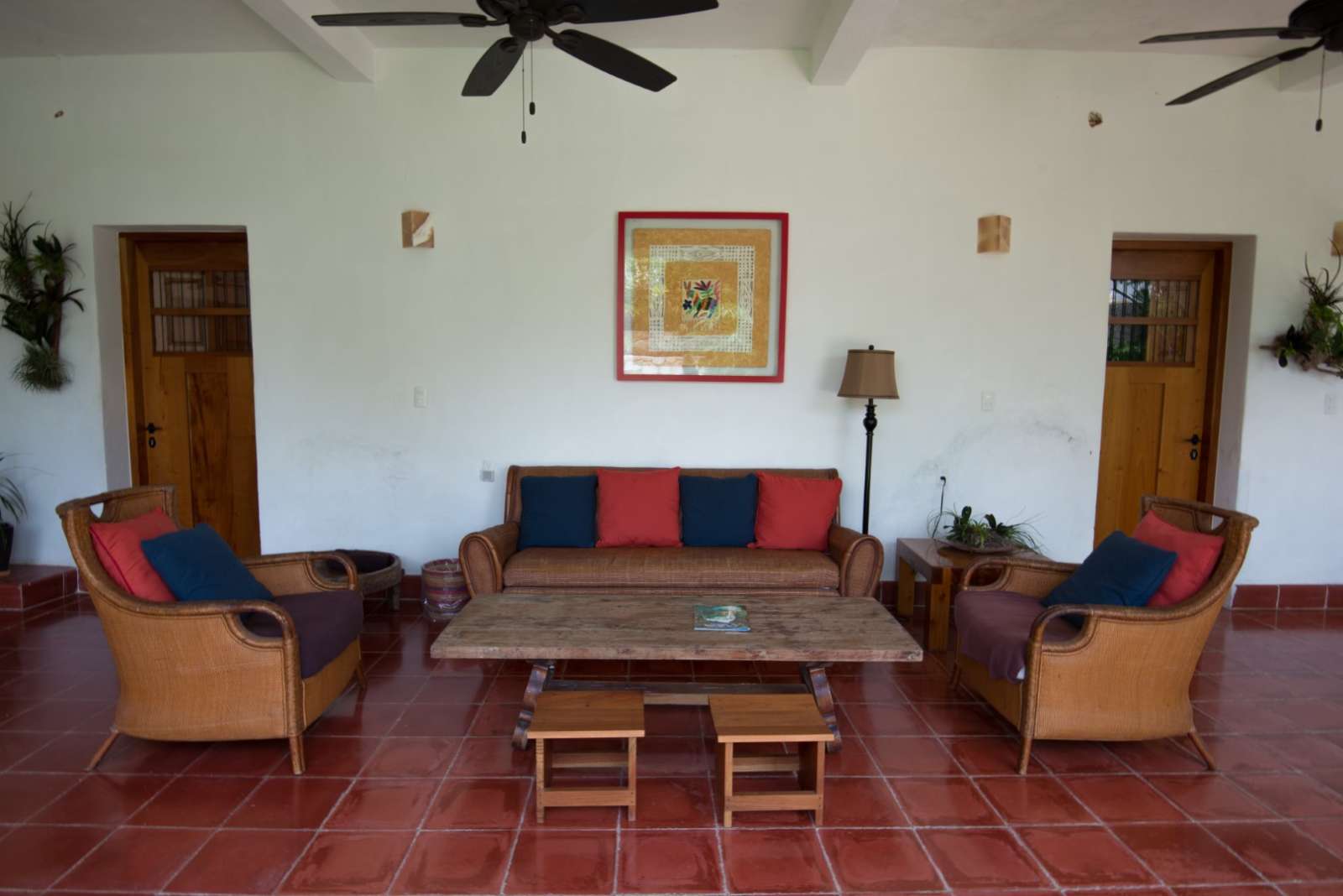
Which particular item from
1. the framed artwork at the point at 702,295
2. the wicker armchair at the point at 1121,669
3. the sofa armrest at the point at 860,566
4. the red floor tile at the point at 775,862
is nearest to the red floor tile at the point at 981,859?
the red floor tile at the point at 775,862

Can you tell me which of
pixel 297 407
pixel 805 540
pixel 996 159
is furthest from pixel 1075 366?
pixel 297 407

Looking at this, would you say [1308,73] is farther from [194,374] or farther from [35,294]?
[35,294]

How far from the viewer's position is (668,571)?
12.3 feet

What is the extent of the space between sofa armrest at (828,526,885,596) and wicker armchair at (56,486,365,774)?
2403 millimetres

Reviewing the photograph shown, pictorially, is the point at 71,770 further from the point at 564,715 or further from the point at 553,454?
the point at 553,454

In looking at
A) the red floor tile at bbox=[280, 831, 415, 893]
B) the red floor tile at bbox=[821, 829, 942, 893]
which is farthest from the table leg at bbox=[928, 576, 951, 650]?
the red floor tile at bbox=[280, 831, 415, 893]

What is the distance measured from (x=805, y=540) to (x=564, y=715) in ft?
6.65

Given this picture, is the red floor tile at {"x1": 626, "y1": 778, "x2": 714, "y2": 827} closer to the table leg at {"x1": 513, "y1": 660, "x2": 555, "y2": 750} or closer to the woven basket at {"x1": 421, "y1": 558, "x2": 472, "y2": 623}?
the table leg at {"x1": 513, "y1": 660, "x2": 555, "y2": 750}

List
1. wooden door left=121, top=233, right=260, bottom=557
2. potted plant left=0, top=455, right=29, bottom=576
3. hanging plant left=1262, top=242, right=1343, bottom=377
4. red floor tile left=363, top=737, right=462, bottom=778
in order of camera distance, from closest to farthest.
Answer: red floor tile left=363, top=737, right=462, bottom=778 → hanging plant left=1262, top=242, right=1343, bottom=377 → potted plant left=0, top=455, right=29, bottom=576 → wooden door left=121, top=233, right=260, bottom=557

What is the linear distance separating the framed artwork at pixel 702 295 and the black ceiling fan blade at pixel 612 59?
133cm

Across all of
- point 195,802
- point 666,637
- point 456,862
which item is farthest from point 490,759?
point 195,802

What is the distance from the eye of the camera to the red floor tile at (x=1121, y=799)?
2.38 metres

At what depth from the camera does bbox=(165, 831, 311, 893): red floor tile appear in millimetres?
2014

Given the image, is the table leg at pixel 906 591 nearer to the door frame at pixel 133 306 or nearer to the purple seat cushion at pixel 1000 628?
the purple seat cushion at pixel 1000 628
